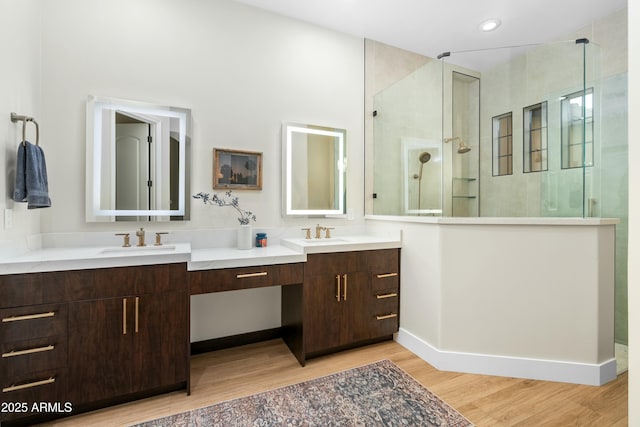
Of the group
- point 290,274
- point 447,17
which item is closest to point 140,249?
point 290,274

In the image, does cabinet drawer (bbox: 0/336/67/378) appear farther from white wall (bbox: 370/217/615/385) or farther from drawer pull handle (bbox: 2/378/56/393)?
white wall (bbox: 370/217/615/385)

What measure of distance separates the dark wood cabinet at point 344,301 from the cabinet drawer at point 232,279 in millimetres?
274

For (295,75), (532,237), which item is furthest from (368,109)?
(532,237)

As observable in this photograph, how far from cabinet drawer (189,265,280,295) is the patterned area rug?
0.66 metres

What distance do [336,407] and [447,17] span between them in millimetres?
3269

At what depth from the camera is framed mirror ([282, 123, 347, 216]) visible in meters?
2.58

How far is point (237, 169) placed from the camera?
240cm

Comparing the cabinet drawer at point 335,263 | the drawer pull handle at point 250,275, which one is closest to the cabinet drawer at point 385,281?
the cabinet drawer at point 335,263

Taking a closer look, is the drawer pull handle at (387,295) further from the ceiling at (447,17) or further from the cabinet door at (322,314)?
the ceiling at (447,17)

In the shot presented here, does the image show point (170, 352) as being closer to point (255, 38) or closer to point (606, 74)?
point (255, 38)

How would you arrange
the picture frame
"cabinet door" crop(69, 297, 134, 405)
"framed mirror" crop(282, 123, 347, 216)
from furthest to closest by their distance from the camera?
"framed mirror" crop(282, 123, 347, 216)
the picture frame
"cabinet door" crop(69, 297, 134, 405)

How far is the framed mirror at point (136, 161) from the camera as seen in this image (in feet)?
6.61

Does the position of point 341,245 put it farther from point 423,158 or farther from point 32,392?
point 32,392

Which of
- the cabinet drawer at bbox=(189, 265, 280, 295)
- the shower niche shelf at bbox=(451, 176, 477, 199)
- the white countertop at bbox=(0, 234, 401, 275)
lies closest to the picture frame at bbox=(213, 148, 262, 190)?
the white countertop at bbox=(0, 234, 401, 275)
